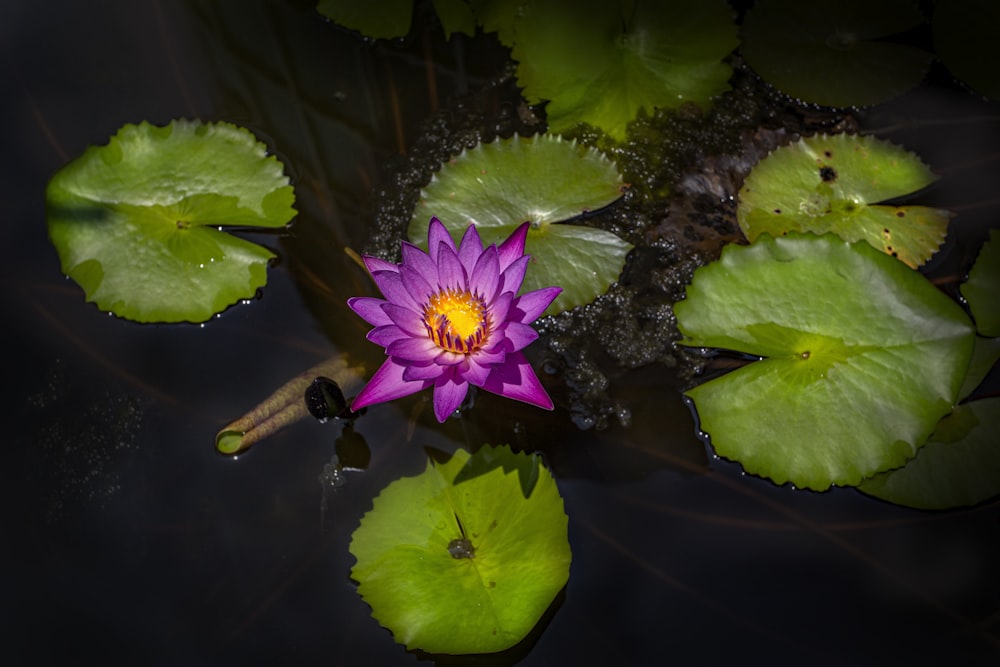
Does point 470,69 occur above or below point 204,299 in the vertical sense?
above

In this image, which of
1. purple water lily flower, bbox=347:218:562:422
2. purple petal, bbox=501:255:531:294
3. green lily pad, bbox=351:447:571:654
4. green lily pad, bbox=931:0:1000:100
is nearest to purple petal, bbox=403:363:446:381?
purple water lily flower, bbox=347:218:562:422

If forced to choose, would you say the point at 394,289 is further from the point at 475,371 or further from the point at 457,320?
the point at 475,371

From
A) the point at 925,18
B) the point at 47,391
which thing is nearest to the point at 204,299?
the point at 47,391

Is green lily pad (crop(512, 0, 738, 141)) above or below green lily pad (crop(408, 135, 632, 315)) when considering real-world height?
above

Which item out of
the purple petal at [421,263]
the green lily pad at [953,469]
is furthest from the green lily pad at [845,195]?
the purple petal at [421,263]

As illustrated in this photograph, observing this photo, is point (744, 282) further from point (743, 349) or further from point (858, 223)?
point (858, 223)

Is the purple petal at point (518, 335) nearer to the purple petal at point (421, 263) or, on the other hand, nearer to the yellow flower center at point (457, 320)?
the yellow flower center at point (457, 320)

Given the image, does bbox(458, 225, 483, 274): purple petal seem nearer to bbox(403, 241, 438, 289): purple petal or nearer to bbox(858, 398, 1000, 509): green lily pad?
bbox(403, 241, 438, 289): purple petal
